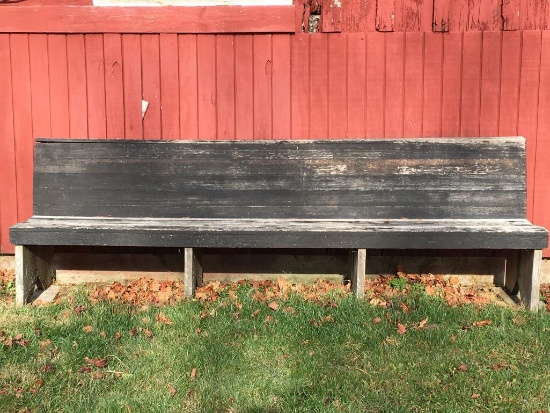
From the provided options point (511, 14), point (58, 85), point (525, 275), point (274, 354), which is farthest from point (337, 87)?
point (274, 354)

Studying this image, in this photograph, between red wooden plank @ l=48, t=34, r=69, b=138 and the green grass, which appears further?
red wooden plank @ l=48, t=34, r=69, b=138

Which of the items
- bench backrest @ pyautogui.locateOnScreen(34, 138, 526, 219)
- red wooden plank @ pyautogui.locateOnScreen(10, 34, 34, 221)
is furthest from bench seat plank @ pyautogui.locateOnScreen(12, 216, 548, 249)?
red wooden plank @ pyautogui.locateOnScreen(10, 34, 34, 221)

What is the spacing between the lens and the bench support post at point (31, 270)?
14.5ft

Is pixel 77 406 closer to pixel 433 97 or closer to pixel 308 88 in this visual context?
pixel 308 88

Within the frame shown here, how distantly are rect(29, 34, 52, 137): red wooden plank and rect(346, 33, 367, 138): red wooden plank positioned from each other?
257cm

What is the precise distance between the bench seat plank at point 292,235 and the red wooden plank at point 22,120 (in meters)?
0.84

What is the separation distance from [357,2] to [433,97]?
1013 millimetres

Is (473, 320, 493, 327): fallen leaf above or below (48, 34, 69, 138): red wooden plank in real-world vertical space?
below

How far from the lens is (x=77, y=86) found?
16.8ft

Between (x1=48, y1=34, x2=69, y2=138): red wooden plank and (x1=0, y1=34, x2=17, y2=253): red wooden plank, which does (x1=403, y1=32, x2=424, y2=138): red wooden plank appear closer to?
(x1=48, y1=34, x2=69, y2=138): red wooden plank

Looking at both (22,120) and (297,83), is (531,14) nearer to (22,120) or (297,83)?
(297,83)

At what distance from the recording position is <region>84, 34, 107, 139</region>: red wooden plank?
5074mm

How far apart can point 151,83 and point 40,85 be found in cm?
95

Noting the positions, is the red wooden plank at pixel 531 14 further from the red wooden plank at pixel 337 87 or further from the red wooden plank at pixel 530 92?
the red wooden plank at pixel 337 87
